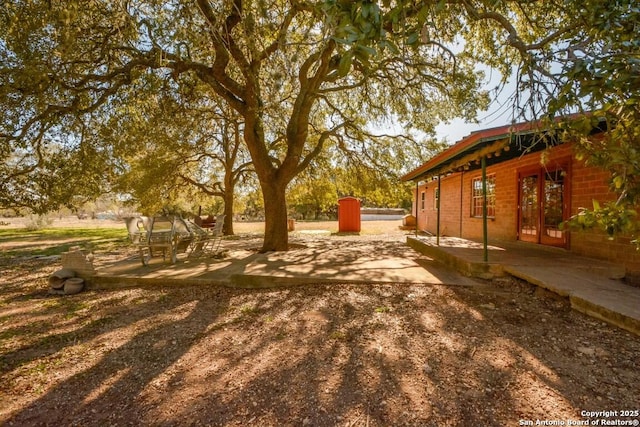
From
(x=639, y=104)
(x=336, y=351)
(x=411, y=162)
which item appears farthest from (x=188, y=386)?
(x=411, y=162)

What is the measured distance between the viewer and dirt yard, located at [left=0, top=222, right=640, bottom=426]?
7.92 feet

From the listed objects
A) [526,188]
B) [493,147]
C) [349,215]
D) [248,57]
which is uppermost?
[248,57]

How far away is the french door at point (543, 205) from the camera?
7336 millimetres

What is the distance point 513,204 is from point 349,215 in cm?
1070

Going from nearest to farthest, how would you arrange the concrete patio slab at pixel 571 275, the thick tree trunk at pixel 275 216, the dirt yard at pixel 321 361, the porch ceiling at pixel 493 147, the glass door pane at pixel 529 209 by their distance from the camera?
the dirt yard at pixel 321 361 < the concrete patio slab at pixel 571 275 < the porch ceiling at pixel 493 147 < the glass door pane at pixel 529 209 < the thick tree trunk at pixel 275 216

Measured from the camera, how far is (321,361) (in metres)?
3.11

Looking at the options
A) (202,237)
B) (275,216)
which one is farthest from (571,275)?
(202,237)

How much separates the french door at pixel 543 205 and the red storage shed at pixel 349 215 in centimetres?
1075

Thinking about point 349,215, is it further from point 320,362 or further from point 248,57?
point 320,362

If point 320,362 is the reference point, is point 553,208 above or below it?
above

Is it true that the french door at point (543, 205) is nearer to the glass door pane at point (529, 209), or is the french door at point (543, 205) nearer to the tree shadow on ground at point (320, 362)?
the glass door pane at point (529, 209)

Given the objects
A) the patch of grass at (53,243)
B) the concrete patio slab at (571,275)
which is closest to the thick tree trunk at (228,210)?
the patch of grass at (53,243)

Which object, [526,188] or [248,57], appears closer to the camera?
[248,57]

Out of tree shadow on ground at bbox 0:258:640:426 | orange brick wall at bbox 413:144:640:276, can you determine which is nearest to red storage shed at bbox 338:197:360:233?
orange brick wall at bbox 413:144:640:276
